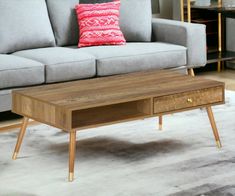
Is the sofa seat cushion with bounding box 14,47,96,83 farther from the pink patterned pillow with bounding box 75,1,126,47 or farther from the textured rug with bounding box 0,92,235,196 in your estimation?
the textured rug with bounding box 0,92,235,196

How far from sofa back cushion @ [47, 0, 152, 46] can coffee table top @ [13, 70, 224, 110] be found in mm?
1308

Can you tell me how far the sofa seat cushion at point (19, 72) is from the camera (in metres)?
4.82

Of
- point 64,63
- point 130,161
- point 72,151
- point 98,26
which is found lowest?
point 130,161

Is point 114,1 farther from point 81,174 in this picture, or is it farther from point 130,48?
point 81,174

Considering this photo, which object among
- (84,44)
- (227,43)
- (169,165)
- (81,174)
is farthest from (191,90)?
(227,43)

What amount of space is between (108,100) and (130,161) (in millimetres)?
415

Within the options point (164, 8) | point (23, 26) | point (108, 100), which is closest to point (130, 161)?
Result: point (108, 100)

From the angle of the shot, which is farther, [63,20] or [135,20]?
[135,20]

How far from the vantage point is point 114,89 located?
4199 mm

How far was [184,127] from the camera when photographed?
4.83 m

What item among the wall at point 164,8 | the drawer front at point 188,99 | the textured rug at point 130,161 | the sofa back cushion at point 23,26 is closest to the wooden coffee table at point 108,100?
the drawer front at point 188,99

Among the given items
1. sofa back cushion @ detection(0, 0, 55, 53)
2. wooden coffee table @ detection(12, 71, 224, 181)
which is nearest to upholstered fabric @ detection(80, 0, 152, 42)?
sofa back cushion @ detection(0, 0, 55, 53)

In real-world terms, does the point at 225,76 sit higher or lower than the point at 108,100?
lower

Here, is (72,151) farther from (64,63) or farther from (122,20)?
(122,20)
